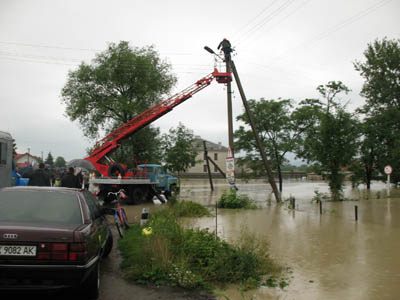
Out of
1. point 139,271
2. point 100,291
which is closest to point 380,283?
point 139,271

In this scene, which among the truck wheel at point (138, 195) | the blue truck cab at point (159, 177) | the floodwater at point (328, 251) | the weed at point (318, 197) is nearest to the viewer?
the floodwater at point (328, 251)

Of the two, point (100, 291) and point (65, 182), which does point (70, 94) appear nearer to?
point (65, 182)

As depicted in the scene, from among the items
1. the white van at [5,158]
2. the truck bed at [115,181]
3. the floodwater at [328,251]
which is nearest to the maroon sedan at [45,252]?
the floodwater at [328,251]

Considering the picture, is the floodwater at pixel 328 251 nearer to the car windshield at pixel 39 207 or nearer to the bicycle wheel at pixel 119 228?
the car windshield at pixel 39 207

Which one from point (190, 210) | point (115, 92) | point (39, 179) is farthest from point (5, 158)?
point (115, 92)

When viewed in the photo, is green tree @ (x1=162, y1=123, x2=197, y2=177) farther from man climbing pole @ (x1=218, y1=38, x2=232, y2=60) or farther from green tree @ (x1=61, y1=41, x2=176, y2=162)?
man climbing pole @ (x1=218, y1=38, x2=232, y2=60)

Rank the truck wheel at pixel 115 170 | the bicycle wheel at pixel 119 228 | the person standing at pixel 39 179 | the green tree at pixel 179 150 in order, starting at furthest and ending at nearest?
the green tree at pixel 179 150
the truck wheel at pixel 115 170
the person standing at pixel 39 179
the bicycle wheel at pixel 119 228

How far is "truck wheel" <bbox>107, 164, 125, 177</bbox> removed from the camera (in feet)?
63.8

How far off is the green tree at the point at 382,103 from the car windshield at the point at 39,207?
29.8m

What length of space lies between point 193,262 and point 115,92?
32.9 metres

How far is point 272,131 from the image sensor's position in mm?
33281

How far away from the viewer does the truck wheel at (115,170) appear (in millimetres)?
19453

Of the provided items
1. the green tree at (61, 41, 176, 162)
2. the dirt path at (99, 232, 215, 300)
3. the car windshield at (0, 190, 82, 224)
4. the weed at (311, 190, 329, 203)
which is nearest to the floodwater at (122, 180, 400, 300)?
the dirt path at (99, 232, 215, 300)

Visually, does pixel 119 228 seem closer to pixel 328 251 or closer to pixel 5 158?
pixel 328 251
